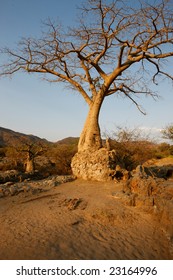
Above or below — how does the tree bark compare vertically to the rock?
above

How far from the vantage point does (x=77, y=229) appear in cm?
390

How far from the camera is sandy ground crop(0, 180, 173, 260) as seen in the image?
3.21m

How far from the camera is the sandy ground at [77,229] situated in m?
3.21

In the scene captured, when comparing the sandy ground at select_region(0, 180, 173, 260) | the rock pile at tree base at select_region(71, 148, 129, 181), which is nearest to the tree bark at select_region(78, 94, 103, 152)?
the rock pile at tree base at select_region(71, 148, 129, 181)

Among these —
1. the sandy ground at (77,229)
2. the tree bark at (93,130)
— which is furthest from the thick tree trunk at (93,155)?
the sandy ground at (77,229)

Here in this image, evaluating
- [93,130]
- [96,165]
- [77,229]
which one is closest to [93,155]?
[96,165]

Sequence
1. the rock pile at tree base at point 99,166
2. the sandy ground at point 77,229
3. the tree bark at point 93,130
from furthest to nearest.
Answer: the tree bark at point 93,130, the rock pile at tree base at point 99,166, the sandy ground at point 77,229

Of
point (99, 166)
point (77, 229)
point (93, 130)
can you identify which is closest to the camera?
point (77, 229)

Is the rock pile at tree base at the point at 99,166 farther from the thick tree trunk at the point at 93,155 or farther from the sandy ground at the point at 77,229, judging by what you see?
the sandy ground at the point at 77,229

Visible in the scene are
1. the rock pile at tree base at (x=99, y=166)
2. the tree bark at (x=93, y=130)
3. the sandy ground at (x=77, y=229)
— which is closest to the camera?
the sandy ground at (x=77, y=229)

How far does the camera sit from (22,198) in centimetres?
553

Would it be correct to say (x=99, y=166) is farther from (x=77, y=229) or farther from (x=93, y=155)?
(x=77, y=229)

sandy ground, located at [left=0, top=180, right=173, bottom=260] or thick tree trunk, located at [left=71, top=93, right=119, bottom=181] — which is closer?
sandy ground, located at [left=0, top=180, right=173, bottom=260]

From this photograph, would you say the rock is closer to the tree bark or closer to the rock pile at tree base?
the rock pile at tree base
